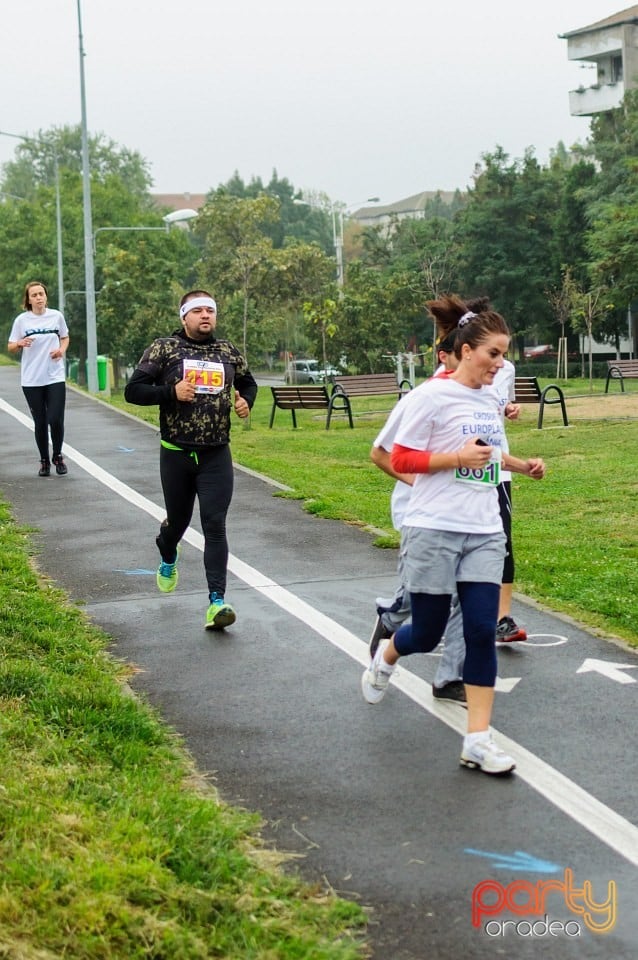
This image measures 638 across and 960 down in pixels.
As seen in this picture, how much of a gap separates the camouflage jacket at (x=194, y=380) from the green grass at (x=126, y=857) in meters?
2.06

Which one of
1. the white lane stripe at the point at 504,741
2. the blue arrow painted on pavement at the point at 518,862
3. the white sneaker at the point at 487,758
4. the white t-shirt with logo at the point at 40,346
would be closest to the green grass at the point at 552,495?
the white lane stripe at the point at 504,741

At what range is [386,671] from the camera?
576cm

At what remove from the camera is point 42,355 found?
13406mm

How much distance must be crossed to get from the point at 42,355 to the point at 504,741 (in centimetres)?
899

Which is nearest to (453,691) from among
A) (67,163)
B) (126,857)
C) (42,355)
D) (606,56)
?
(126,857)

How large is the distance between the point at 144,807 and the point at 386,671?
5.34 ft

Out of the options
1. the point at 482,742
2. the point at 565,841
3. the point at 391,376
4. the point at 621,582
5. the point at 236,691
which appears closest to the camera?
the point at 565,841

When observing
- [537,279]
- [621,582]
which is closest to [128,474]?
[621,582]

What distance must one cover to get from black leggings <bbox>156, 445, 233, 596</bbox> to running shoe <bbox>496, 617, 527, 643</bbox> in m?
1.52

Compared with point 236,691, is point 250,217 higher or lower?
higher

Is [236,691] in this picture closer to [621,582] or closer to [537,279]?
[621,582]

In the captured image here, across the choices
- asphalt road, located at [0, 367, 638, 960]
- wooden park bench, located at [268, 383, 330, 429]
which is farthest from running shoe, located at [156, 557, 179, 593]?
→ wooden park bench, located at [268, 383, 330, 429]

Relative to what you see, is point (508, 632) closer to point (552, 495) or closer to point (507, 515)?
point (507, 515)

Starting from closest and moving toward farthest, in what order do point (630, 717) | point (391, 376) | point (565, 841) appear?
point (565, 841), point (630, 717), point (391, 376)
